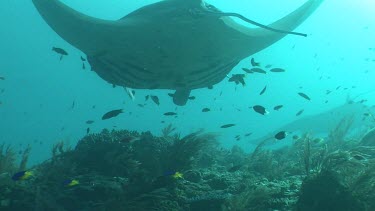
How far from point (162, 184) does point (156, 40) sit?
2.90m

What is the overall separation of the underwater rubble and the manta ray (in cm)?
205

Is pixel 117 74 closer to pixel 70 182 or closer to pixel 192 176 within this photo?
pixel 70 182

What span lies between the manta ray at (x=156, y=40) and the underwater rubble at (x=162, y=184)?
80.8 inches

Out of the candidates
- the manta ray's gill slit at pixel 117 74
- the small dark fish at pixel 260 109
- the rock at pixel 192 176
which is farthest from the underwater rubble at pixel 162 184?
the manta ray's gill slit at pixel 117 74

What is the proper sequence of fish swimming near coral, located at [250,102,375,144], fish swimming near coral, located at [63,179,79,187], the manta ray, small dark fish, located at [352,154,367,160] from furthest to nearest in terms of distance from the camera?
fish swimming near coral, located at [250,102,375,144], small dark fish, located at [352,154,367,160], fish swimming near coral, located at [63,179,79,187], the manta ray

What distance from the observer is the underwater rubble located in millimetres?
5789

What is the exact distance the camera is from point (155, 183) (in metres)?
6.56

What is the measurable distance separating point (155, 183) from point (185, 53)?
2693mm

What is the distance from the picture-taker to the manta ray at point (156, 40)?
19.5 ft

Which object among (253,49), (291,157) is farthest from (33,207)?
(291,157)

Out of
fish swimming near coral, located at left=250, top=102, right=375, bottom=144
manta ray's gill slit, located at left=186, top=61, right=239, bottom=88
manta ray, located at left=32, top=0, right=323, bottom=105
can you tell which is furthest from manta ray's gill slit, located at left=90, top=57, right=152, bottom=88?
fish swimming near coral, located at left=250, top=102, right=375, bottom=144

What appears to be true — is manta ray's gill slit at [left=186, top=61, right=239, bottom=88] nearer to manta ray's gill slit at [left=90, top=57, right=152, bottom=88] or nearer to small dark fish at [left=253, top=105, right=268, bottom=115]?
manta ray's gill slit at [left=90, top=57, right=152, bottom=88]

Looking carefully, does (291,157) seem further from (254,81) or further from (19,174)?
(254,81)

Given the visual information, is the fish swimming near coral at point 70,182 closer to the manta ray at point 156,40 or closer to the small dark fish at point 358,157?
the manta ray at point 156,40
